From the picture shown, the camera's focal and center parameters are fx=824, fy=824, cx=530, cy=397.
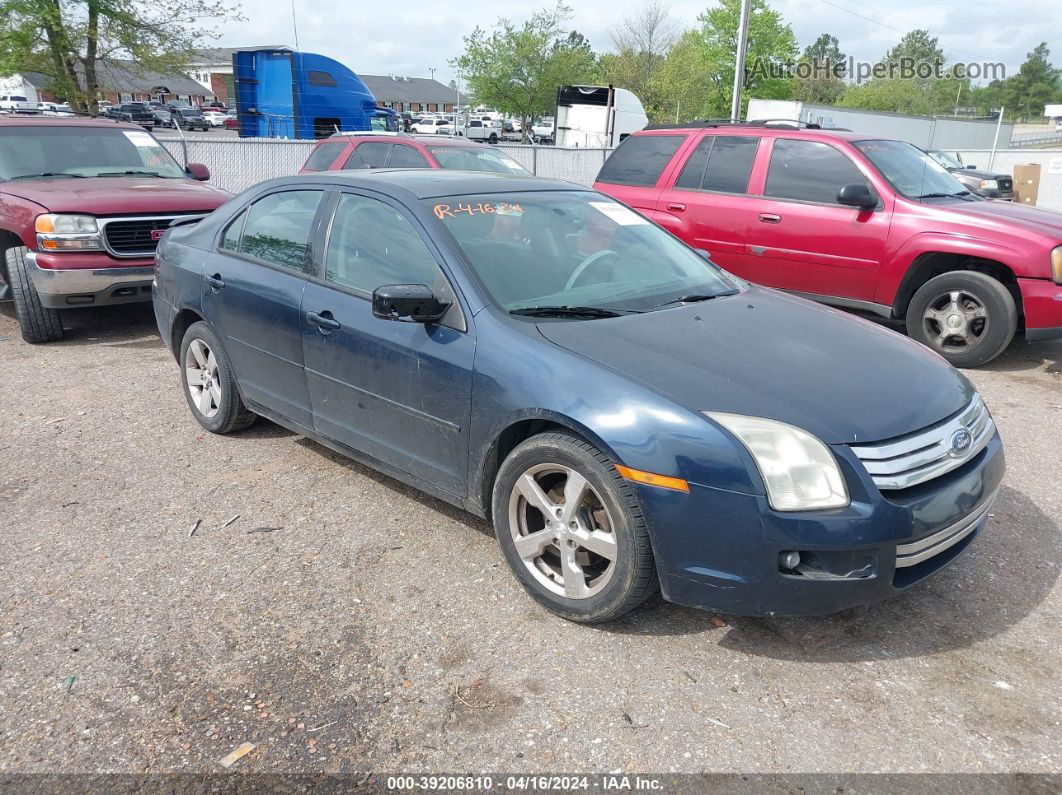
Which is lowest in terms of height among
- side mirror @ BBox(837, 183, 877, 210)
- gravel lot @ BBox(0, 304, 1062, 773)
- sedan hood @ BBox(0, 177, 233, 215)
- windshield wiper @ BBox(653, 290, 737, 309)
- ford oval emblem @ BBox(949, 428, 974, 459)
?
gravel lot @ BBox(0, 304, 1062, 773)

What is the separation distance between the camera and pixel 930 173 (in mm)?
7340

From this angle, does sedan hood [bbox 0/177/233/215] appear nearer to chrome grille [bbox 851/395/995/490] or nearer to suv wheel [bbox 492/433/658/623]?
suv wheel [bbox 492/433/658/623]

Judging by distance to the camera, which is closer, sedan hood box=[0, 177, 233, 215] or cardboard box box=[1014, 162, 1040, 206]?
sedan hood box=[0, 177, 233, 215]

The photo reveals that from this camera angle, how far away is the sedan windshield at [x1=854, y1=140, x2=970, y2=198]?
22.9 feet

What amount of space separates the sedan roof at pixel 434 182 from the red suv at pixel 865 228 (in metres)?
3.26

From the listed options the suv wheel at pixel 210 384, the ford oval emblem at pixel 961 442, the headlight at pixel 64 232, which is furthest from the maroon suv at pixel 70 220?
the ford oval emblem at pixel 961 442

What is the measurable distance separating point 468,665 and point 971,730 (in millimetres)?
1621

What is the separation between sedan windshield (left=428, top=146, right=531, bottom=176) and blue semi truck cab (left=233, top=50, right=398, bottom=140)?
633 inches

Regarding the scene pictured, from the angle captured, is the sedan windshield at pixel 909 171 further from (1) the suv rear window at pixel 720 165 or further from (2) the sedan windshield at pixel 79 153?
(2) the sedan windshield at pixel 79 153

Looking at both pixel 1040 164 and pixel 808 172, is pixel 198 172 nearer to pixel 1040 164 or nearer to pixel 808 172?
pixel 808 172

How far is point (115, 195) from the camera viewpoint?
7.05 metres

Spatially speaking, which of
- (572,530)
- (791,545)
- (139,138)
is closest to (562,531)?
(572,530)

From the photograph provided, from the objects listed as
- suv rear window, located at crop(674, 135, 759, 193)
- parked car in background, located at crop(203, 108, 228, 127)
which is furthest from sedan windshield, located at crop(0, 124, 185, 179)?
parked car in background, located at crop(203, 108, 228, 127)

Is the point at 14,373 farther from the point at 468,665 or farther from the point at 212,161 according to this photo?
the point at 212,161
